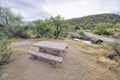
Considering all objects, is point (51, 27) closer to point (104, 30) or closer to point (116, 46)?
point (116, 46)

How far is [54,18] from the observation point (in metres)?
9.52

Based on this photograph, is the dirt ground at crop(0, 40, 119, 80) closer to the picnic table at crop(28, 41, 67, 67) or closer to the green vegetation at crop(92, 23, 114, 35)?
the picnic table at crop(28, 41, 67, 67)

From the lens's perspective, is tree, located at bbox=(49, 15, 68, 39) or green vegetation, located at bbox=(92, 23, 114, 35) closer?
tree, located at bbox=(49, 15, 68, 39)

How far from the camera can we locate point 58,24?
9.63m

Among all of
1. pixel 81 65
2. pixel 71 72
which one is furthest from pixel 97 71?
pixel 71 72

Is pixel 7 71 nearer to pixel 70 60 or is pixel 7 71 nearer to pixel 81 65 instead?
pixel 70 60

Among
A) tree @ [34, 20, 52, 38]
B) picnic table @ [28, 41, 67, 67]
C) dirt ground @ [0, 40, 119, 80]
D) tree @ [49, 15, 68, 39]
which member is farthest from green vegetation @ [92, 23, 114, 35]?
picnic table @ [28, 41, 67, 67]

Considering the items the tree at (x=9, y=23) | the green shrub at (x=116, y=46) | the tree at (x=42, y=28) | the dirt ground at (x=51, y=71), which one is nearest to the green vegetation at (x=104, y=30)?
the tree at (x=42, y=28)

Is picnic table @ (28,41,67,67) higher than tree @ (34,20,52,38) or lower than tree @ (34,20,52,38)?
lower

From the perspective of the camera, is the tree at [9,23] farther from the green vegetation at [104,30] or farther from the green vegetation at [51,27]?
the green vegetation at [104,30]

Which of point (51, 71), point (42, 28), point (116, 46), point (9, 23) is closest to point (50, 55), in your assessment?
point (51, 71)

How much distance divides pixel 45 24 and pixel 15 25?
10.7 feet

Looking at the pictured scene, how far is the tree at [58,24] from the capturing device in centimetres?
948

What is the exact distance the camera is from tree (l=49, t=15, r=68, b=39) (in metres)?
9.48
